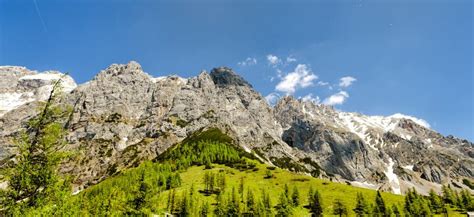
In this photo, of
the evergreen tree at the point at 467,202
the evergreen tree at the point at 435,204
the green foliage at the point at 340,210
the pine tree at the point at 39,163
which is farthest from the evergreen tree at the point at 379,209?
the pine tree at the point at 39,163

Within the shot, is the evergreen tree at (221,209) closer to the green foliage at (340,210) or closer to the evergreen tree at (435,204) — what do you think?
the green foliage at (340,210)

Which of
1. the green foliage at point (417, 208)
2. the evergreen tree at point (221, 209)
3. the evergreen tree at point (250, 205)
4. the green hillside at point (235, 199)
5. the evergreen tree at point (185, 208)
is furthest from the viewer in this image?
the green foliage at point (417, 208)

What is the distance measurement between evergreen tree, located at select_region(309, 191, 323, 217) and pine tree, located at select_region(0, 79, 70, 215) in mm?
110955

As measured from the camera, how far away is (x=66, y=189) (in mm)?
26188

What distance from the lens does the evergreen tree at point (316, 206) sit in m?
123

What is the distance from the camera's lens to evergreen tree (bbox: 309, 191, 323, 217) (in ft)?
402

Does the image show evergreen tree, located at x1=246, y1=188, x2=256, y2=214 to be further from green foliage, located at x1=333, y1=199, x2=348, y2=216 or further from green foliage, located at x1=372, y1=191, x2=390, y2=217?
green foliage, located at x1=372, y1=191, x2=390, y2=217

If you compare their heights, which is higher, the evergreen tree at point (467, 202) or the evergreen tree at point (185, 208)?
the evergreen tree at point (467, 202)

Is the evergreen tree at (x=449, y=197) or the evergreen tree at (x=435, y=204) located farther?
the evergreen tree at (x=449, y=197)

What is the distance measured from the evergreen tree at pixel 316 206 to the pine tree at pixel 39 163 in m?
111

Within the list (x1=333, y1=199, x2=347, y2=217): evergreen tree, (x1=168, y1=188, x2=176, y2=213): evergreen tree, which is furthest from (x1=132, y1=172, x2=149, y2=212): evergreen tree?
(x1=333, y1=199, x2=347, y2=217): evergreen tree

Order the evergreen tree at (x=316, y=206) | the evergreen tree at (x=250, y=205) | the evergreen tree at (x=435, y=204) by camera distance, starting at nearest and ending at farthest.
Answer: the evergreen tree at (x=250, y=205)
the evergreen tree at (x=316, y=206)
the evergreen tree at (x=435, y=204)

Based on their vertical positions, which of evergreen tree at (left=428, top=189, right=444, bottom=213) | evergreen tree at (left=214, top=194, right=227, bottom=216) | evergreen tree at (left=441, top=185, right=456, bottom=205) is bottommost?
evergreen tree at (left=214, top=194, right=227, bottom=216)

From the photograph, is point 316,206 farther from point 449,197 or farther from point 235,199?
point 449,197
